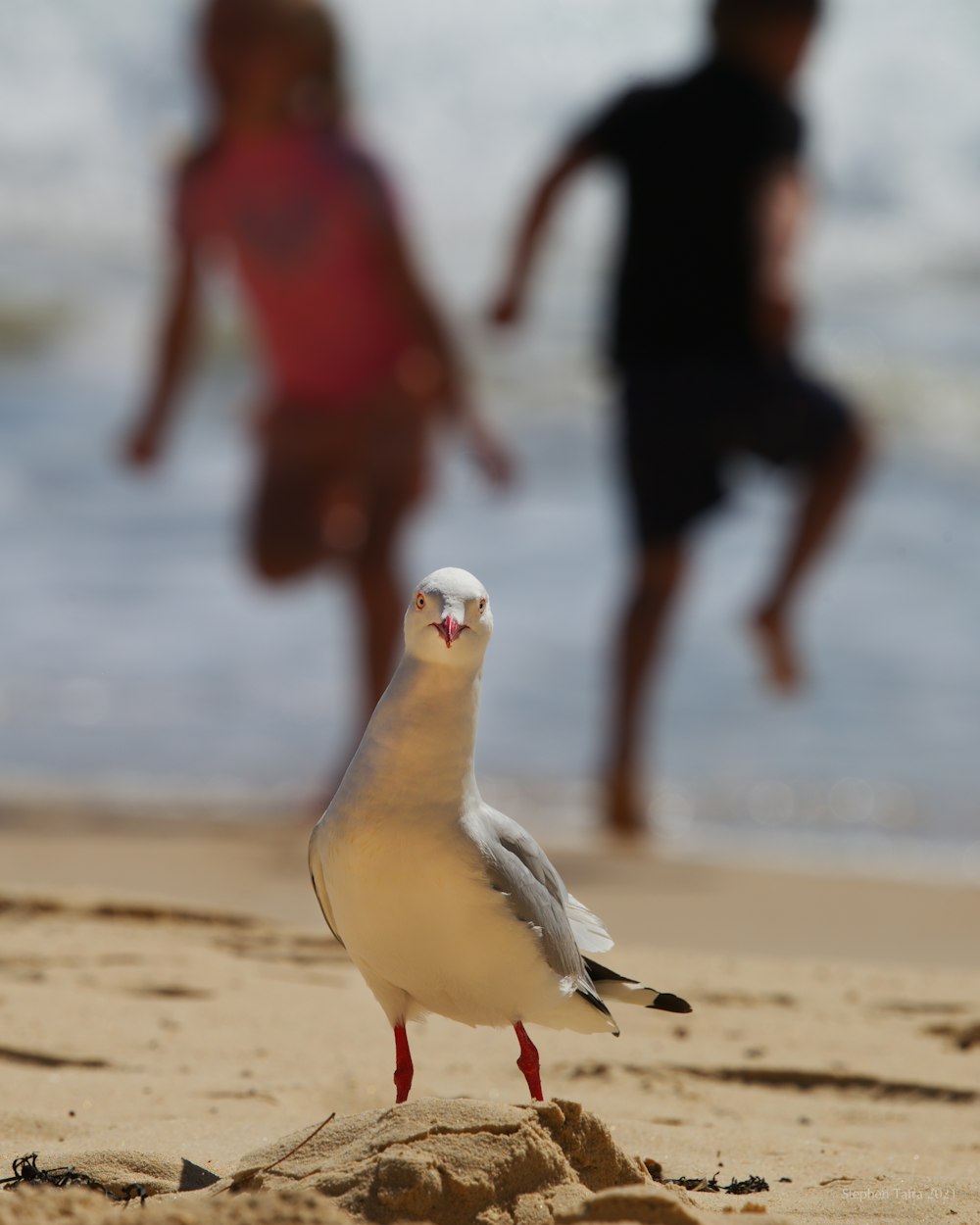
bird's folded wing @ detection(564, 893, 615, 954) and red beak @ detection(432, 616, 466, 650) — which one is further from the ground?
red beak @ detection(432, 616, 466, 650)

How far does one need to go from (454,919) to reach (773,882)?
2.90m

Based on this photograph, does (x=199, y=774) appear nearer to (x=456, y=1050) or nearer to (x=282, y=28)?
(x=282, y=28)

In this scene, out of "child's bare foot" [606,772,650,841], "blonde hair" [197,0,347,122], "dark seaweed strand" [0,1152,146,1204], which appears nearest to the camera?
"dark seaweed strand" [0,1152,146,1204]

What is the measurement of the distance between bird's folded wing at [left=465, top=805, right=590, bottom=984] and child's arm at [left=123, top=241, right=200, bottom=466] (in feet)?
13.1

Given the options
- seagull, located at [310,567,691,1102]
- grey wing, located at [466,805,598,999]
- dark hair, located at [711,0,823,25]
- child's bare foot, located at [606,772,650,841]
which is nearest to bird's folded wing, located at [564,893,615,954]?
grey wing, located at [466,805,598,999]

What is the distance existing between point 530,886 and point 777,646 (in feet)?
11.5

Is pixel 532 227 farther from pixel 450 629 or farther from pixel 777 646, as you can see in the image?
pixel 450 629

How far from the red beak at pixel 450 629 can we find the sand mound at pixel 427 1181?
2.03 feet

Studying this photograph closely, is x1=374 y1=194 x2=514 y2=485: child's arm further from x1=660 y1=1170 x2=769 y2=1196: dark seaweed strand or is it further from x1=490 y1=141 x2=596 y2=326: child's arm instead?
x1=660 y1=1170 x2=769 y2=1196: dark seaweed strand

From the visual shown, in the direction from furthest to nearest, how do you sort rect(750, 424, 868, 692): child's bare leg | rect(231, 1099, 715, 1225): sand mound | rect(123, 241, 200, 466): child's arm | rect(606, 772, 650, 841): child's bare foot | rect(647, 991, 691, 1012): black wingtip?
rect(123, 241, 200, 466): child's arm
rect(606, 772, 650, 841): child's bare foot
rect(750, 424, 868, 692): child's bare leg
rect(647, 991, 691, 1012): black wingtip
rect(231, 1099, 715, 1225): sand mound

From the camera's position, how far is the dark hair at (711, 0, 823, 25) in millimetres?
6062

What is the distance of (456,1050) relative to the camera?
3.48 m

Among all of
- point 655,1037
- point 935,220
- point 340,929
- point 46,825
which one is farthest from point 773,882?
point 935,220

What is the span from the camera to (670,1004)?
276 centimetres
